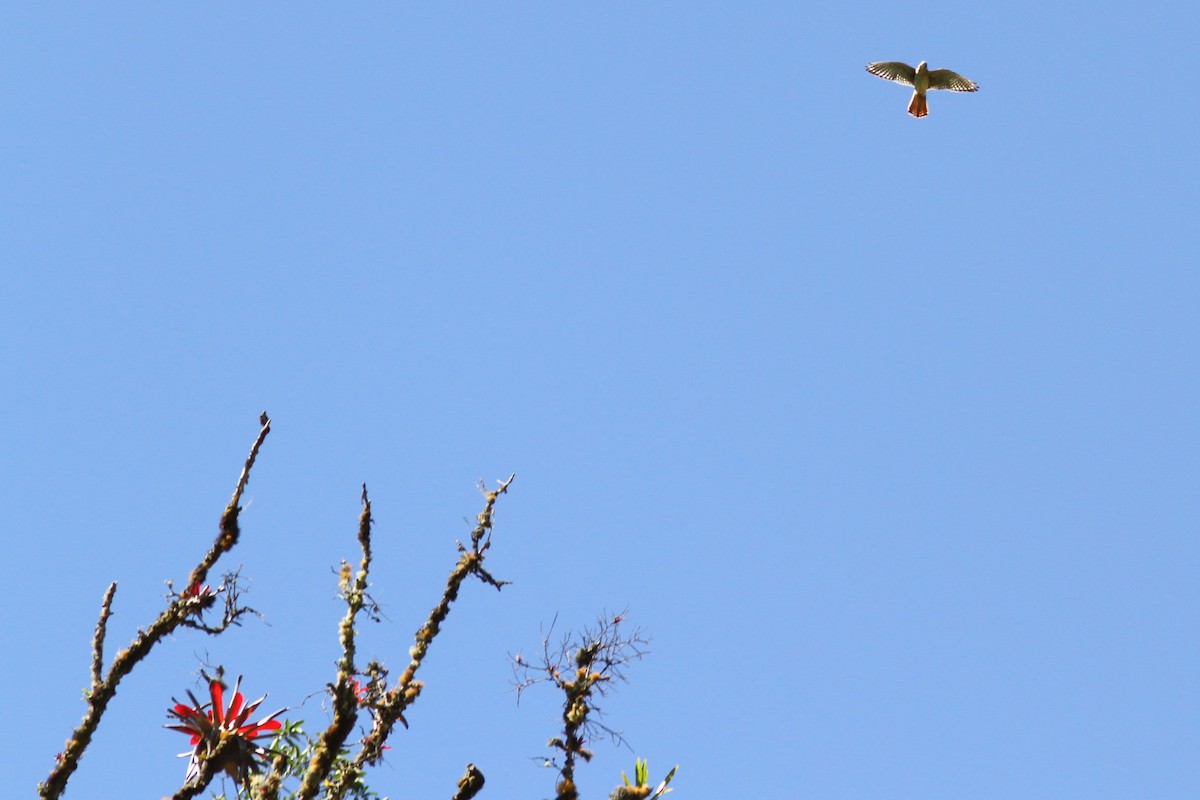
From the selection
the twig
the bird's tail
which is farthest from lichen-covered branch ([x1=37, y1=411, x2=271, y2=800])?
the bird's tail

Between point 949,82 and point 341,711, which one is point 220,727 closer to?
point 341,711

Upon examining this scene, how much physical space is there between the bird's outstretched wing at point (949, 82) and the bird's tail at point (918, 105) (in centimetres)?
40

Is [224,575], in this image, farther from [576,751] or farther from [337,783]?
[576,751]

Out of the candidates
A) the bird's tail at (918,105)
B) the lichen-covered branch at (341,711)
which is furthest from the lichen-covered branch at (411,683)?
the bird's tail at (918,105)

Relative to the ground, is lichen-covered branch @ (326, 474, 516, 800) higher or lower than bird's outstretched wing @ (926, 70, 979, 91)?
lower

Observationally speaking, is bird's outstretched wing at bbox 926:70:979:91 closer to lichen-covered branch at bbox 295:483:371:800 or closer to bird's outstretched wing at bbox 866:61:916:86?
bird's outstretched wing at bbox 866:61:916:86

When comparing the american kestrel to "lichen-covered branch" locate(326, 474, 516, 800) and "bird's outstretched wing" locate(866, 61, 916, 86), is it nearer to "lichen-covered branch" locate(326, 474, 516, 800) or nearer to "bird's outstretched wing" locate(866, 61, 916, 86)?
"bird's outstretched wing" locate(866, 61, 916, 86)

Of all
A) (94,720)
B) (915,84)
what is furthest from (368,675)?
(915,84)

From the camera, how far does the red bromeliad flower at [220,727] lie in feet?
43.0

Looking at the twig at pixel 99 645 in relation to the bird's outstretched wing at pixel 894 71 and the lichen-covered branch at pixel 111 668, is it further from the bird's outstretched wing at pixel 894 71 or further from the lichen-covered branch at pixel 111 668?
the bird's outstretched wing at pixel 894 71

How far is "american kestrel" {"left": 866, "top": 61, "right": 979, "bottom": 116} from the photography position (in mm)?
24391

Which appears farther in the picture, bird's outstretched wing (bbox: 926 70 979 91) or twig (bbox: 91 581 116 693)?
bird's outstretched wing (bbox: 926 70 979 91)

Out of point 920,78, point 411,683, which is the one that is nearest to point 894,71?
point 920,78

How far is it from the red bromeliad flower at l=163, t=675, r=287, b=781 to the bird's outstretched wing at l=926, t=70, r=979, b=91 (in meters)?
17.7
